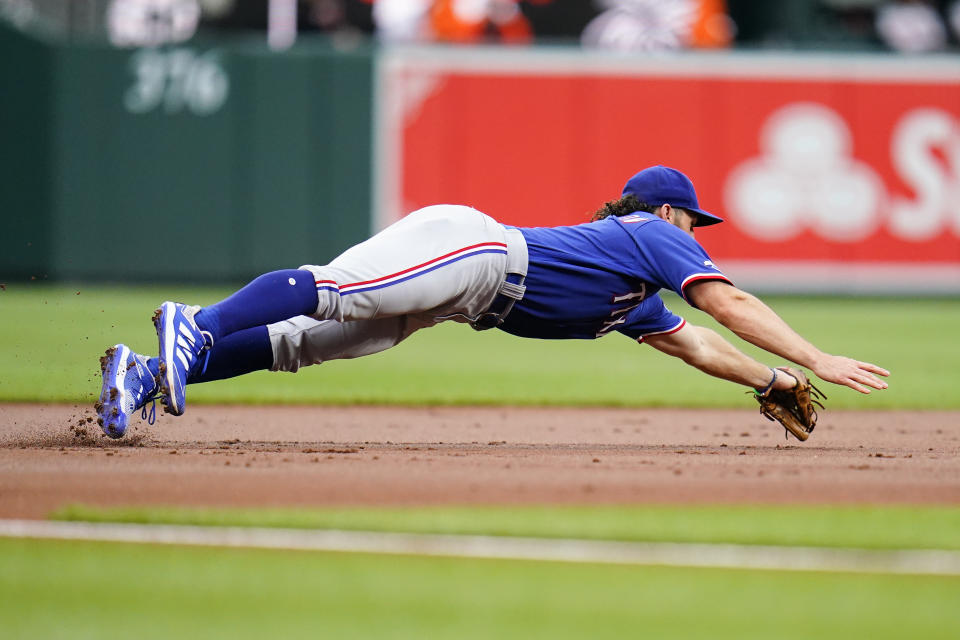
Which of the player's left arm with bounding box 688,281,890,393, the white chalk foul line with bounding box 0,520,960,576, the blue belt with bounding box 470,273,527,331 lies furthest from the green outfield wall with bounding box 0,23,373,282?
the white chalk foul line with bounding box 0,520,960,576

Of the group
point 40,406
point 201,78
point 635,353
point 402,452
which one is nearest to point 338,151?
point 201,78

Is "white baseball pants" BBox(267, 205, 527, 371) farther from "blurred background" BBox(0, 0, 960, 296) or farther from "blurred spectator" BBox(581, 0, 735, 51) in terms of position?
"blurred spectator" BBox(581, 0, 735, 51)

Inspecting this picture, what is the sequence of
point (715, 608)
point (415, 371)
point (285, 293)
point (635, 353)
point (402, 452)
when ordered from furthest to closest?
point (635, 353)
point (415, 371)
point (402, 452)
point (285, 293)
point (715, 608)

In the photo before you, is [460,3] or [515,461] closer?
[515,461]

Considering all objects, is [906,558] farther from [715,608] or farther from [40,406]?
[40,406]

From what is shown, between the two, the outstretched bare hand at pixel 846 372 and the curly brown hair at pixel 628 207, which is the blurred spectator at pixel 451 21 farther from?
the outstretched bare hand at pixel 846 372

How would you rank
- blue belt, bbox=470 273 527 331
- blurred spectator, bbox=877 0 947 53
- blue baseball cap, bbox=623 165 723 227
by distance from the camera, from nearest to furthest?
blue belt, bbox=470 273 527 331 < blue baseball cap, bbox=623 165 723 227 < blurred spectator, bbox=877 0 947 53

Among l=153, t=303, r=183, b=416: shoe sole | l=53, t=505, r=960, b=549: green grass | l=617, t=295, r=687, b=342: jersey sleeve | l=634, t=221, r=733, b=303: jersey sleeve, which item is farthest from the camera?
l=617, t=295, r=687, b=342: jersey sleeve
